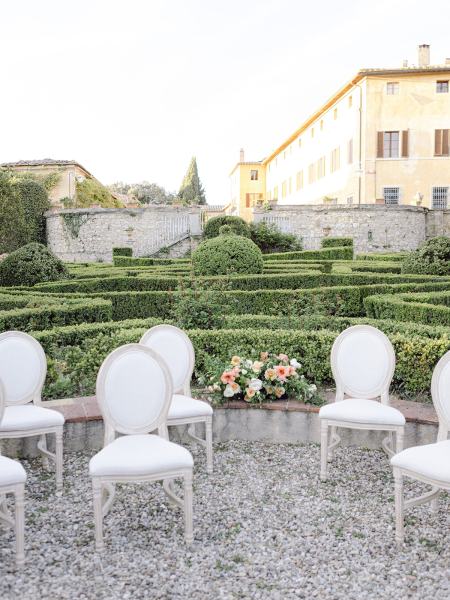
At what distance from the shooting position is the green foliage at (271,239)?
85.2 ft

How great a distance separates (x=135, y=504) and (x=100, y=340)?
7.29 feet

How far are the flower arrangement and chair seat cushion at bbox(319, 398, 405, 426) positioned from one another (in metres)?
0.64

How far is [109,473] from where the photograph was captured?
10.7 feet

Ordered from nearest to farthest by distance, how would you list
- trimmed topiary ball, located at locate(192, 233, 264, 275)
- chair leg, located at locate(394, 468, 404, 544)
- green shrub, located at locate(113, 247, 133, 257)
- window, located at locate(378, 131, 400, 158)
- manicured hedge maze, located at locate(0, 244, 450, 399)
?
chair leg, located at locate(394, 468, 404, 544) → manicured hedge maze, located at locate(0, 244, 450, 399) → trimmed topiary ball, located at locate(192, 233, 264, 275) → green shrub, located at locate(113, 247, 133, 257) → window, located at locate(378, 131, 400, 158)

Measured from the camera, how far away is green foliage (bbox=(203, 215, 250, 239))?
24.5 m

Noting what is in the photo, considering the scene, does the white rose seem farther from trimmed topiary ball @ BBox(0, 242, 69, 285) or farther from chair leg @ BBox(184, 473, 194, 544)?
trimmed topiary ball @ BBox(0, 242, 69, 285)

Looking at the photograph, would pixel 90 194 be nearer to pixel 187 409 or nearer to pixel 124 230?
pixel 124 230

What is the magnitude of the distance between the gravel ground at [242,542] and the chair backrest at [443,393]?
49 cm

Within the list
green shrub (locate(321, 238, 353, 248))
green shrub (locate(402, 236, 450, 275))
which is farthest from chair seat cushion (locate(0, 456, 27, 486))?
green shrub (locate(321, 238, 353, 248))

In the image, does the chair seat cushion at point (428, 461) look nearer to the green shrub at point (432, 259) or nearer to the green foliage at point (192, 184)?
the green shrub at point (432, 259)

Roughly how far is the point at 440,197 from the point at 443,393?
1192 inches

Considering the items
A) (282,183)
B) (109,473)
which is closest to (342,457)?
(109,473)

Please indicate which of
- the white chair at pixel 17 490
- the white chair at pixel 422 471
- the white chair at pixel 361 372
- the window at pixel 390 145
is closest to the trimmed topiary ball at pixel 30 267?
the white chair at pixel 361 372

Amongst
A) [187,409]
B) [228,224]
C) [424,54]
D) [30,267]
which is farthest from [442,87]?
[187,409]
